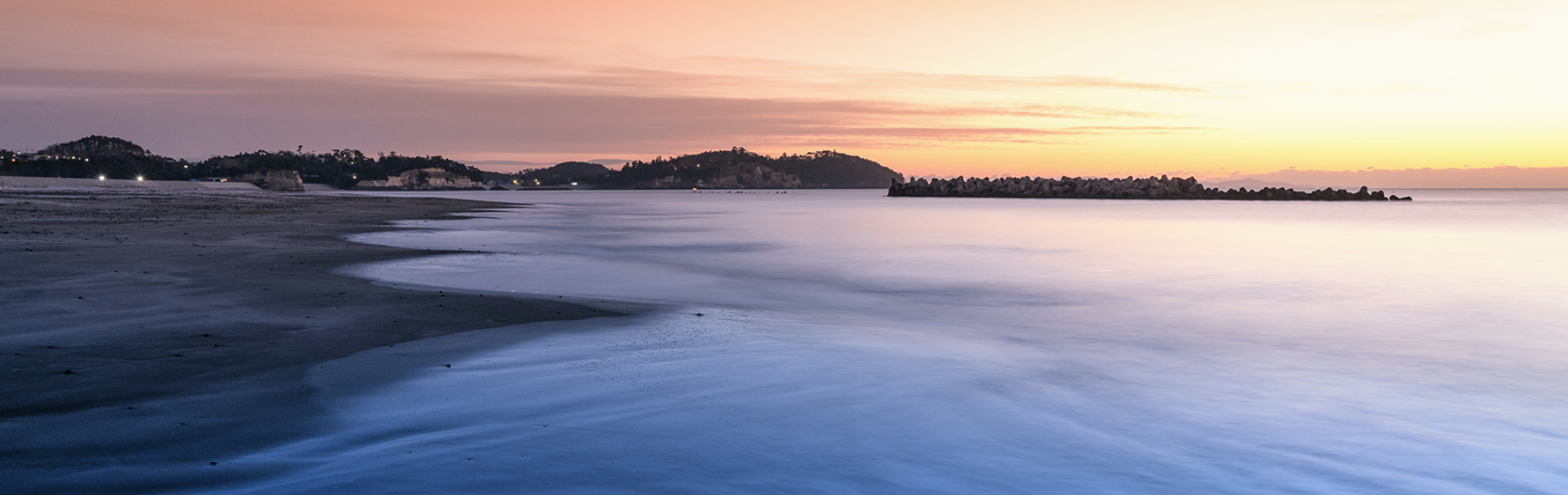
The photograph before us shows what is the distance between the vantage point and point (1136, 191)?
226 ft

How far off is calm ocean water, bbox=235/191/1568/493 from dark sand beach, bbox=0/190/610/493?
1.14 ft

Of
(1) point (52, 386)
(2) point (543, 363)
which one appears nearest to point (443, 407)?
(2) point (543, 363)

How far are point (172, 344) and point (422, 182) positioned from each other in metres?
181

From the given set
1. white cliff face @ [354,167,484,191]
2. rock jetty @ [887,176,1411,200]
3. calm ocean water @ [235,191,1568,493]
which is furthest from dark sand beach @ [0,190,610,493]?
white cliff face @ [354,167,484,191]

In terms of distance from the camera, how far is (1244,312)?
32.0 ft

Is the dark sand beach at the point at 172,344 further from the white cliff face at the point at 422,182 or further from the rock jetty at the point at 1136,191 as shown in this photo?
the white cliff face at the point at 422,182

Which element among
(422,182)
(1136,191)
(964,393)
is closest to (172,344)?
(964,393)

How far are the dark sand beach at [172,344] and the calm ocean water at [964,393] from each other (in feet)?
1.14

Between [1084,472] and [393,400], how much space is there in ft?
11.9

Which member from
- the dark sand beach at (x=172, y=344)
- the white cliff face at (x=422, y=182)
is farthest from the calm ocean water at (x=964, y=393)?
the white cliff face at (x=422, y=182)

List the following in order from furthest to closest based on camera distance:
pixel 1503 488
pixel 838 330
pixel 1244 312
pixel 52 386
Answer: pixel 1244 312 < pixel 838 330 < pixel 52 386 < pixel 1503 488

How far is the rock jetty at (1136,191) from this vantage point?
68.0 metres

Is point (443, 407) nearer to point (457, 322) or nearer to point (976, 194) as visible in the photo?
point (457, 322)

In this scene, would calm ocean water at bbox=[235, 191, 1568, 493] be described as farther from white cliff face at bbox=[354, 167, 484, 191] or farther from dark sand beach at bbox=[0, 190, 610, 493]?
white cliff face at bbox=[354, 167, 484, 191]
